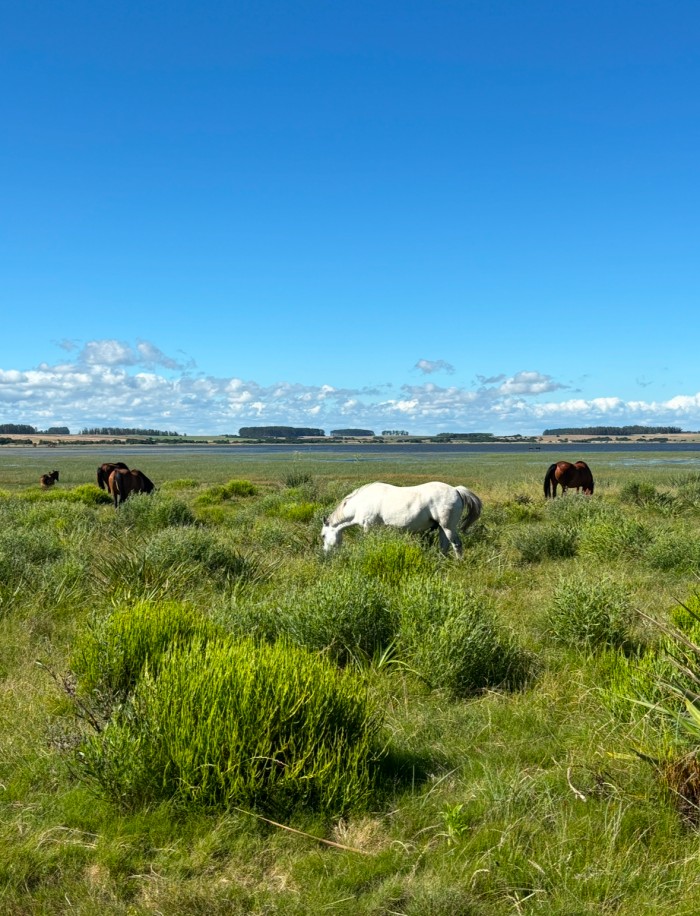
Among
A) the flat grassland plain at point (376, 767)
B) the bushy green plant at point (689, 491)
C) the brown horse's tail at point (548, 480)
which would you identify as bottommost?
the flat grassland plain at point (376, 767)

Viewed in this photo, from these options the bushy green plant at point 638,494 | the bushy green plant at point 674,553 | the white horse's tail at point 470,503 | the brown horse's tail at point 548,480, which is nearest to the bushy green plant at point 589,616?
the bushy green plant at point 674,553

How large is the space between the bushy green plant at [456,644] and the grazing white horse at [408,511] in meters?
4.37

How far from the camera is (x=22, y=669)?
5621 mm

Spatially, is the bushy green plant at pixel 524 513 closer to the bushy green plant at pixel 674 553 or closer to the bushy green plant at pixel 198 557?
the bushy green plant at pixel 674 553

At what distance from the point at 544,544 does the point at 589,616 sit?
18.0 ft

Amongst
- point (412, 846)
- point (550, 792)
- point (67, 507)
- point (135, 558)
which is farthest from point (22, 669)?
point (67, 507)

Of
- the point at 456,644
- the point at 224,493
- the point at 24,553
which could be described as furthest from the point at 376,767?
the point at 224,493

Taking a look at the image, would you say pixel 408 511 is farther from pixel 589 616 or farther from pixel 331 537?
pixel 589 616

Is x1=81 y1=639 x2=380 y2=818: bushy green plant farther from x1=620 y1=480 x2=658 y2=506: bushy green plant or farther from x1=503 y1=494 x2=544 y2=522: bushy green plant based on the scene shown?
x1=620 y1=480 x2=658 y2=506: bushy green plant

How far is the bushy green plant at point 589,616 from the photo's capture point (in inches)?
239

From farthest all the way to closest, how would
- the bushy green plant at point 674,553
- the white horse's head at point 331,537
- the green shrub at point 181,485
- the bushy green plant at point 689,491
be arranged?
the green shrub at point 181,485, the bushy green plant at point 689,491, the white horse's head at point 331,537, the bushy green plant at point 674,553

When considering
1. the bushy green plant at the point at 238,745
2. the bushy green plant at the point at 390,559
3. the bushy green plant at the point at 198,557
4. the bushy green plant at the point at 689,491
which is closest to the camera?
the bushy green plant at the point at 238,745

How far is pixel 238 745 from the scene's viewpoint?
349 centimetres

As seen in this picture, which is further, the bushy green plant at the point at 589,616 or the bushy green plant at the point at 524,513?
the bushy green plant at the point at 524,513
